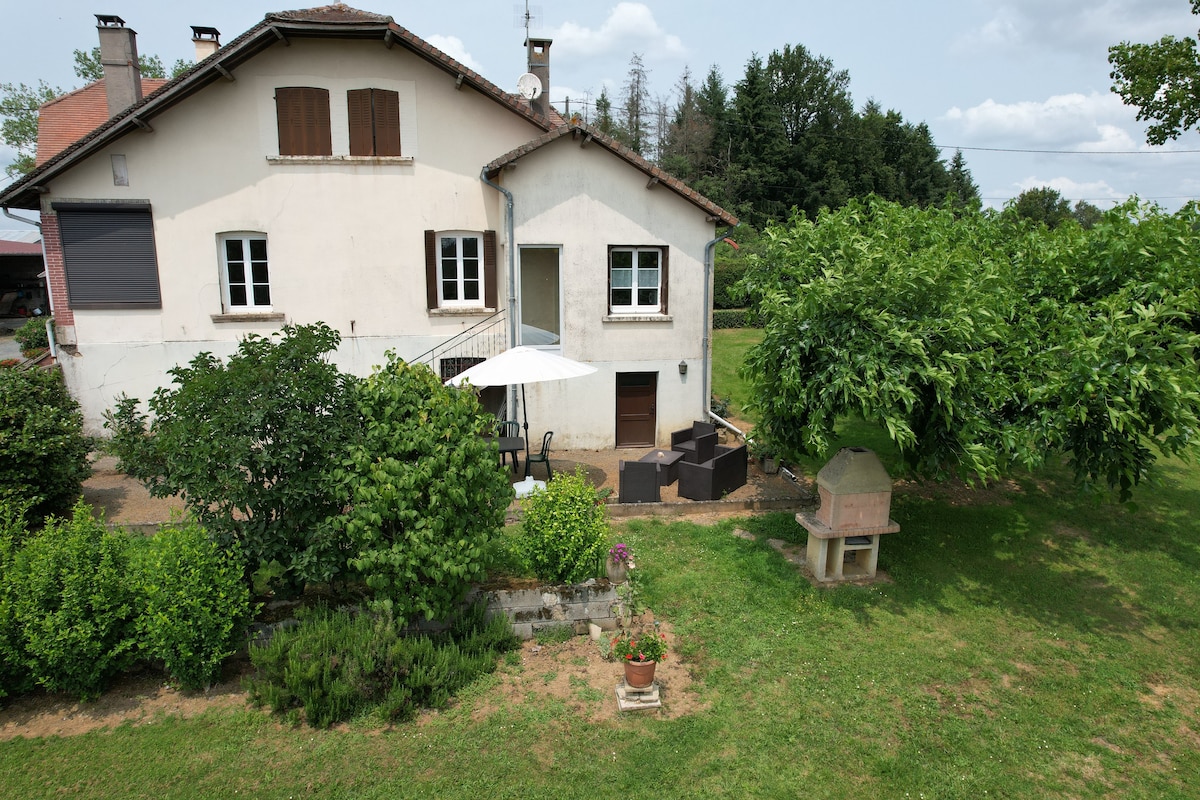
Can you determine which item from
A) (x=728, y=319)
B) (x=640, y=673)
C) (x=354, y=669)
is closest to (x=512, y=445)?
(x=354, y=669)

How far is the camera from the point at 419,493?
7.18 m

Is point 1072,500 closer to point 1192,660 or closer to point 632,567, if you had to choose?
point 1192,660

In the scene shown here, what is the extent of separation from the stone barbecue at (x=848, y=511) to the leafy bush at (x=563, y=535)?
3.24 meters

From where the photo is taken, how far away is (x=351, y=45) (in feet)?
48.1

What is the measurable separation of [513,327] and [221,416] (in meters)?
8.44

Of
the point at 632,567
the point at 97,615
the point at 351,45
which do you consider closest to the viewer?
the point at 97,615

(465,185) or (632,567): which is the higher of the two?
(465,185)

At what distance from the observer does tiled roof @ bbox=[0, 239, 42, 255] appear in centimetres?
3472

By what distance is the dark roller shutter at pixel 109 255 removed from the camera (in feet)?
47.9

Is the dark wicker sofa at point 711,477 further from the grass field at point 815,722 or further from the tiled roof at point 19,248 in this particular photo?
the tiled roof at point 19,248

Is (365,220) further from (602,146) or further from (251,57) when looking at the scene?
(602,146)

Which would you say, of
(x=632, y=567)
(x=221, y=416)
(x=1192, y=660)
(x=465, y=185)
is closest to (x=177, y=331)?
(x=465, y=185)

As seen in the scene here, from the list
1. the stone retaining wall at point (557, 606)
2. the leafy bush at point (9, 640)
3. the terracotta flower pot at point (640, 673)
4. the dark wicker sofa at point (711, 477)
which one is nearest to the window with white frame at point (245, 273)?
the leafy bush at point (9, 640)

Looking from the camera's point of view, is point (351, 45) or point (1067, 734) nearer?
point (1067, 734)
